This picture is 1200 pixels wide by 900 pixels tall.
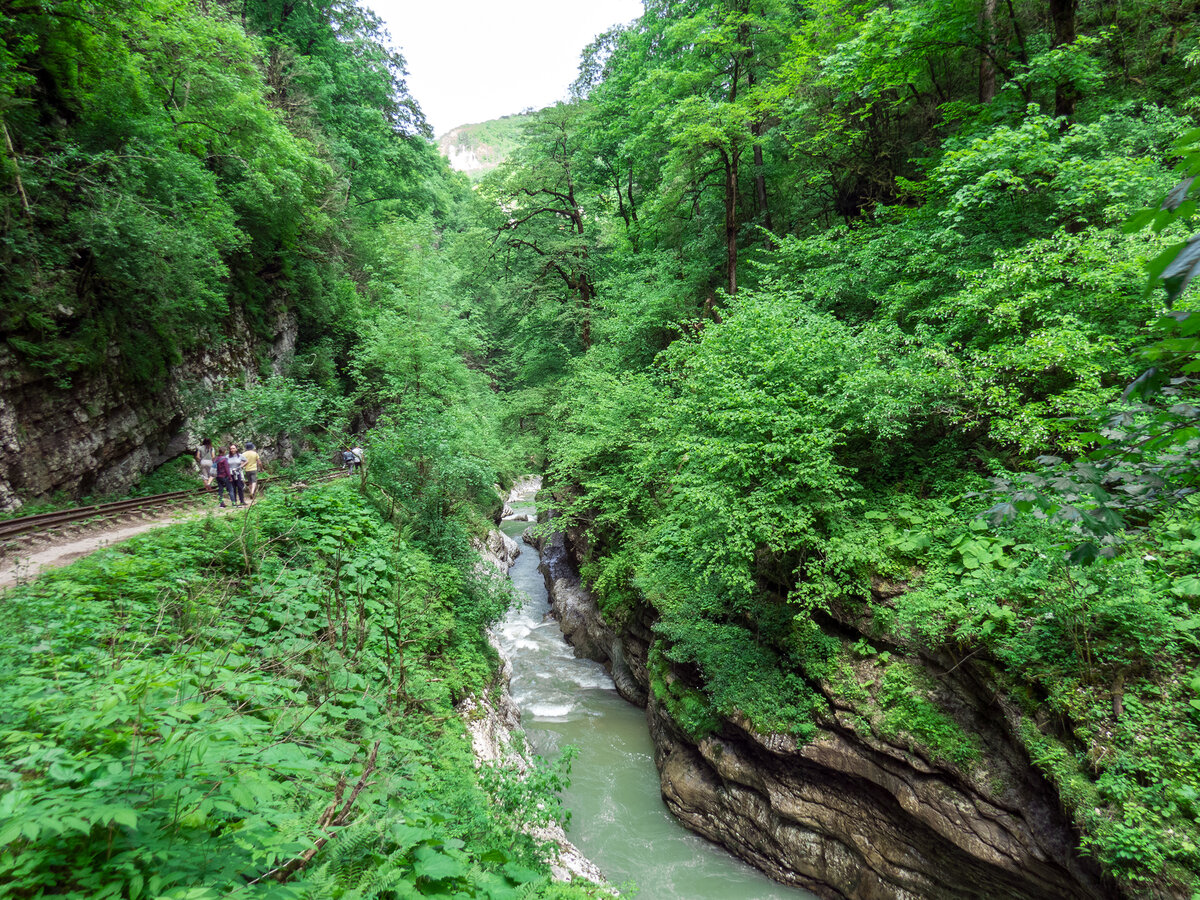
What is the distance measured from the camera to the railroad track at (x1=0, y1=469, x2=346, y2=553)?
699 centimetres

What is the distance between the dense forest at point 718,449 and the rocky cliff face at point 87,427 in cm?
50

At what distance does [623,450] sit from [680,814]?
7.73m

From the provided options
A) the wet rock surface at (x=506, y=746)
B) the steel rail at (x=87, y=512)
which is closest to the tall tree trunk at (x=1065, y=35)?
the wet rock surface at (x=506, y=746)

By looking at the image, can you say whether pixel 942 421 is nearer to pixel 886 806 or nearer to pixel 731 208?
pixel 886 806

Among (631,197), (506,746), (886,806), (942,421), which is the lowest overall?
(886,806)

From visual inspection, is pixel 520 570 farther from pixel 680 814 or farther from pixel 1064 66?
pixel 1064 66

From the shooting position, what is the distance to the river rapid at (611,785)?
24.0 ft

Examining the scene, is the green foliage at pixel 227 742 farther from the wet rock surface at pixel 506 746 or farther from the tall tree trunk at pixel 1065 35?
the tall tree trunk at pixel 1065 35

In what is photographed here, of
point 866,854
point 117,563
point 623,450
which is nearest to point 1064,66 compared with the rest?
point 623,450

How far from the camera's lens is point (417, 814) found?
3.11 m

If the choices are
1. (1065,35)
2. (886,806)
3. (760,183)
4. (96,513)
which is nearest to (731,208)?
(760,183)

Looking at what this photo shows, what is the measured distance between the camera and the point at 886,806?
6547 mm

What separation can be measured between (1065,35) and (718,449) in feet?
29.4

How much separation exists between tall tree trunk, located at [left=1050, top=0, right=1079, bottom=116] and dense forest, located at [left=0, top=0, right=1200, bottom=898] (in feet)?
0.15
